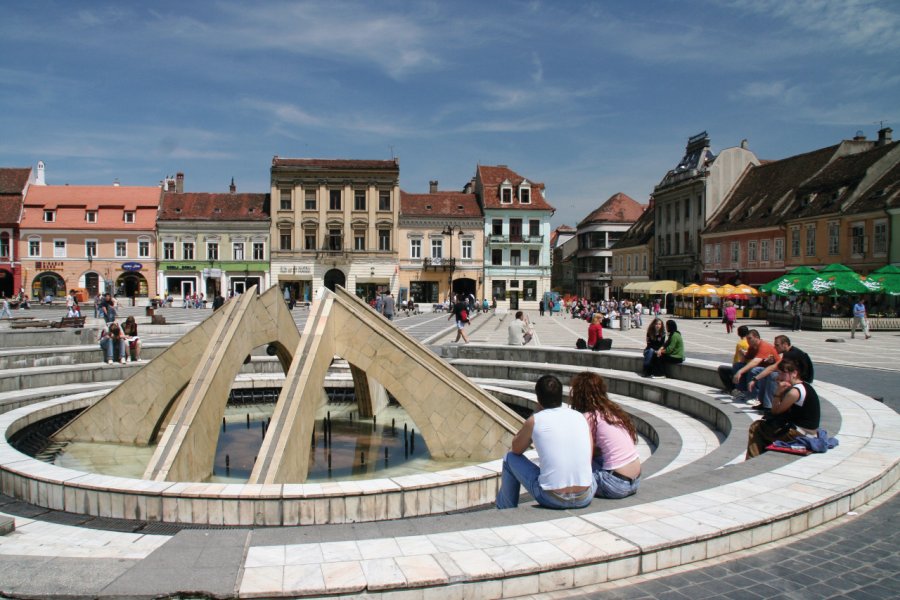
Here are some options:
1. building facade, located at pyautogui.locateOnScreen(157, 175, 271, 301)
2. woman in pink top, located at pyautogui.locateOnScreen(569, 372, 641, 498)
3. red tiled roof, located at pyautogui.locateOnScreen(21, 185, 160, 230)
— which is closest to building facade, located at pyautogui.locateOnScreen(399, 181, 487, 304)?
building facade, located at pyautogui.locateOnScreen(157, 175, 271, 301)

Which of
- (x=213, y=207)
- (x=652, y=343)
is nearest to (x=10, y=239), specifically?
(x=213, y=207)

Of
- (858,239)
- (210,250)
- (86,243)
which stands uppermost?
(86,243)

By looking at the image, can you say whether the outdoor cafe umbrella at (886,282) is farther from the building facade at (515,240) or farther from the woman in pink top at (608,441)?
the building facade at (515,240)

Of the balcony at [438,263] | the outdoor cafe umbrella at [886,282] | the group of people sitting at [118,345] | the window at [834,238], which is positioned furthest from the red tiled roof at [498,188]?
the group of people sitting at [118,345]

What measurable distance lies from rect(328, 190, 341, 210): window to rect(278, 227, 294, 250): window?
13.3 feet

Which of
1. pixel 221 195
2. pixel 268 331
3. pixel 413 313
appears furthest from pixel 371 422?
pixel 221 195

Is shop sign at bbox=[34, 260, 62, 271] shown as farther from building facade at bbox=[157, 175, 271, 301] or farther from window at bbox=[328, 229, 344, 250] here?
window at bbox=[328, 229, 344, 250]

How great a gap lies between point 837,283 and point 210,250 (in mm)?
45897

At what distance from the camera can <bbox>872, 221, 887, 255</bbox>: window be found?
3553 centimetres

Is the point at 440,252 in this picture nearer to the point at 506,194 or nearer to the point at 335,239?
the point at 506,194

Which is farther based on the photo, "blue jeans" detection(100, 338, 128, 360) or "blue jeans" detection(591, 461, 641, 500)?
"blue jeans" detection(100, 338, 128, 360)

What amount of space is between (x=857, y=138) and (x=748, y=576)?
166ft

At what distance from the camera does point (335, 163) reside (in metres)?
57.5

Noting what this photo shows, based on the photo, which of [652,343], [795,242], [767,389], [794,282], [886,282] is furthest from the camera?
[795,242]
